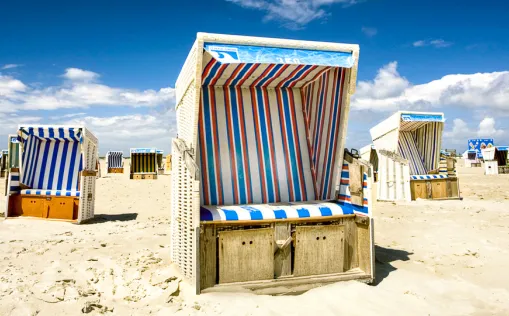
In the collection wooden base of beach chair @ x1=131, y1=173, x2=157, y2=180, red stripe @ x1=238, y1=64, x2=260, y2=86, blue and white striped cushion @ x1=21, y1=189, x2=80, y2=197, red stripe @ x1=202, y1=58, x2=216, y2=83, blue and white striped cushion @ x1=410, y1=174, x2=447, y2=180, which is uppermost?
red stripe @ x1=238, y1=64, x2=260, y2=86

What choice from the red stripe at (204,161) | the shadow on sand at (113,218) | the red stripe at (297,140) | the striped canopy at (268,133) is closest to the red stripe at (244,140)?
the striped canopy at (268,133)

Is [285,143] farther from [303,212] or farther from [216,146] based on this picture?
[303,212]

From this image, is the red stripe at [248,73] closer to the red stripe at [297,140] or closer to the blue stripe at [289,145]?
the blue stripe at [289,145]

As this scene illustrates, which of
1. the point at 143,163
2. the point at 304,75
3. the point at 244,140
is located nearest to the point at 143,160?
the point at 143,163

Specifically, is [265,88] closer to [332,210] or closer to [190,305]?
[332,210]

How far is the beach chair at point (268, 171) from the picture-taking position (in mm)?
3326

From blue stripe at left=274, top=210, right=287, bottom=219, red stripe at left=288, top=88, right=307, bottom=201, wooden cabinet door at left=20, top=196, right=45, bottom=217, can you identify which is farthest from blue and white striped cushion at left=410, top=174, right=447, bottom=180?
wooden cabinet door at left=20, top=196, right=45, bottom=217

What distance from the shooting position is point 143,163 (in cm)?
2075

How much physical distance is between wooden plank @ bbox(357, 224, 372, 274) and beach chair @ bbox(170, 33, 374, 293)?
0.01 metres

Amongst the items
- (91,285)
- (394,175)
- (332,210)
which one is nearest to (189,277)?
(91,285)

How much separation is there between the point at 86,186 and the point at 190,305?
508 centimetres

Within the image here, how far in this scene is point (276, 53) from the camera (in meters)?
3.49

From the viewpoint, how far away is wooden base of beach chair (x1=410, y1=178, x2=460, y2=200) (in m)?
10.8

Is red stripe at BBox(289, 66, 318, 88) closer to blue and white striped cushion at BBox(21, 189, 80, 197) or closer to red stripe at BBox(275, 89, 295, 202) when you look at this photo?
red stripe at BBox(275, 89, 295, 202)
